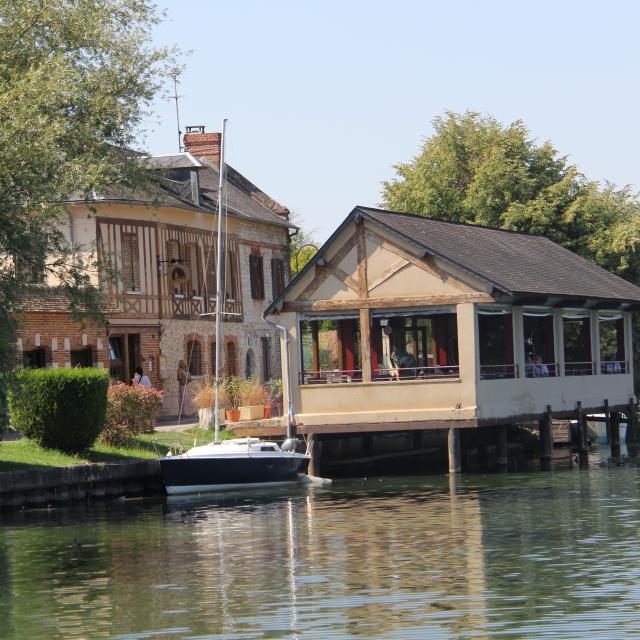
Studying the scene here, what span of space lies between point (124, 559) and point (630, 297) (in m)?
24.6

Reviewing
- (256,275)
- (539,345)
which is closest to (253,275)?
(256,275)

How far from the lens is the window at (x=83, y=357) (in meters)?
46.8

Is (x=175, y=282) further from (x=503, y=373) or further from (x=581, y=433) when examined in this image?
(x=503, y=373)

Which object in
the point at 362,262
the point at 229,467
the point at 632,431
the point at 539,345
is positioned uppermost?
the point at 362,262

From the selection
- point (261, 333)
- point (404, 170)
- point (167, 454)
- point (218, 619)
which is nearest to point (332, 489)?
point (167, 454)

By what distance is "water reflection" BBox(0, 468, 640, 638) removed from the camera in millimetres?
16828

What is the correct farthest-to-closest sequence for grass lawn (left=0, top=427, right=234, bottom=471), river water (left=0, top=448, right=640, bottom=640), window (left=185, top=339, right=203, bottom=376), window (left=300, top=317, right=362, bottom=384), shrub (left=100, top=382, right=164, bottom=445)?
1. window (left=185, top=339, right=203, bottom=376)
2. window (left=300, top=317, right=362, bottom=384)
3. shrub (left=100, top=382, right=164, bottom=445)
4. grass lawn (left=0, top=427, right=234, bottom=471)
5. river water (left=0, top=448, right=640, bottom=640)

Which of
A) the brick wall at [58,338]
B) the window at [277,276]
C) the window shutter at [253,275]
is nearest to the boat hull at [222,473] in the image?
the brick wall at [58,338]

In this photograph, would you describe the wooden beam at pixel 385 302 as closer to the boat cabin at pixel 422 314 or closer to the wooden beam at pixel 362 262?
the boat cabin at pixel 422 314

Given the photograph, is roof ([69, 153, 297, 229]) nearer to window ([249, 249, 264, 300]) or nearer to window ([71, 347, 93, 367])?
window ([249, 249, 264, 300])

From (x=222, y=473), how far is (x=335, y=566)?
12661 millimetres

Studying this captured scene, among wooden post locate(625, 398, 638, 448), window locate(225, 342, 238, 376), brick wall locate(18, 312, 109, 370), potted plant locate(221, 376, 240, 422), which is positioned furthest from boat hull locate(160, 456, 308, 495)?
window locate(225, 342, 238, 376)

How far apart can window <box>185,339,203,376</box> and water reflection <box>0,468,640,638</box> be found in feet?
67.8

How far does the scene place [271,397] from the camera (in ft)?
153
